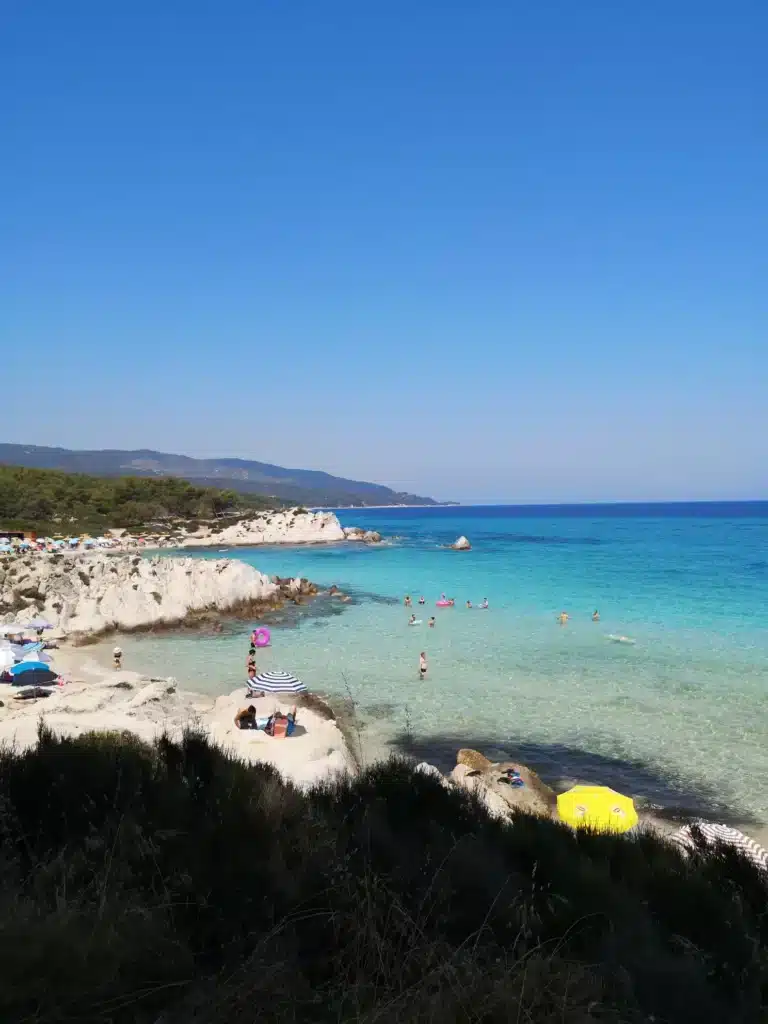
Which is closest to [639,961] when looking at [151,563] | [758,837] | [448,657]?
[758,837]

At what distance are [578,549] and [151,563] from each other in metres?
47.8

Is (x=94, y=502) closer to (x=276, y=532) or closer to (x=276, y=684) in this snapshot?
(x=276, y=532)

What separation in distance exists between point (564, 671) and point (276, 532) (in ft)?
213

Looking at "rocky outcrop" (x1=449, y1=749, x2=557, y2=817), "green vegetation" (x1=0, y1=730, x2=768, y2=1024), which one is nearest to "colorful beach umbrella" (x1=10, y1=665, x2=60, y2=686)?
"rocky outcrop" (x1=449, y1=749, x2=557, y2=817)

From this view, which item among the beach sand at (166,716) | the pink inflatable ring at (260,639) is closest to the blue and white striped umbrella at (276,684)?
the beach sand at (166,716)

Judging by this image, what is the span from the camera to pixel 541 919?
10.9 ft

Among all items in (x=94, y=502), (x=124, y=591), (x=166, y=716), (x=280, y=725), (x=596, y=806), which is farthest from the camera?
(x=94, y=502)

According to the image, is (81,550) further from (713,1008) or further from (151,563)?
(713,1008)

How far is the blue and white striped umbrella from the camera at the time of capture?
1659 cm

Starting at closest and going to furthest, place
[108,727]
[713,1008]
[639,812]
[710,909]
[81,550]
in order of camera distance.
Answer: [713,1008] → [710,909] → [639,812] → [108,727] → [81,550]

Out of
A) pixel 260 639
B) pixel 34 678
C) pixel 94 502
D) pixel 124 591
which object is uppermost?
pixel 94 502

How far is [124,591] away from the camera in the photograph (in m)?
28.1

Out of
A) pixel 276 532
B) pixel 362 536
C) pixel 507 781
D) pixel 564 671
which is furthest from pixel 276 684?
pixel 362 536

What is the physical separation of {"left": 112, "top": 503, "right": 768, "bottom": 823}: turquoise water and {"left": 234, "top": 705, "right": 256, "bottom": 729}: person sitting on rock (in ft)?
8.44
